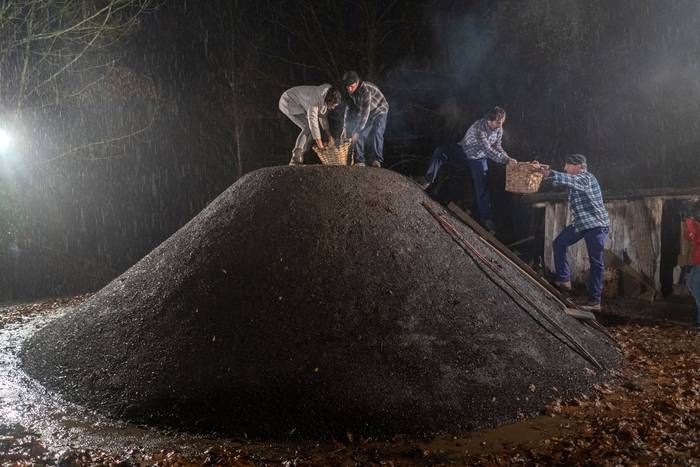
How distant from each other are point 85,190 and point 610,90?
1613 cm

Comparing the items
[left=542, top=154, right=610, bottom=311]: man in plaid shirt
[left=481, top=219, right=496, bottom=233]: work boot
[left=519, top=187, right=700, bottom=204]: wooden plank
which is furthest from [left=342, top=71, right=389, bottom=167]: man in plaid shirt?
[left=519, top=187, right=700, bottom=204]: wooden plank

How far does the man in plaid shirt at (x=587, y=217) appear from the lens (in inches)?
275

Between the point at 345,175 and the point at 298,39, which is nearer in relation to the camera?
the point at 345,175

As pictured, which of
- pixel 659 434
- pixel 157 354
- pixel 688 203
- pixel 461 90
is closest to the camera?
pixel 659 434

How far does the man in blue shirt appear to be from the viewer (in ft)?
25.0

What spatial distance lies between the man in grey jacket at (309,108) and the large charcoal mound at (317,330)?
0.90 meters

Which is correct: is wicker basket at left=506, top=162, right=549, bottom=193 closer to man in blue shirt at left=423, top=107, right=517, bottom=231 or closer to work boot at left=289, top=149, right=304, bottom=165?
man in blue shirt at left=423, top=107, right=517, bottom=231

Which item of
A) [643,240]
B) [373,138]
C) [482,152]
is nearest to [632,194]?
[643,240]

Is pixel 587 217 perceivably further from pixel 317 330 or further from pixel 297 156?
pixel 317 330

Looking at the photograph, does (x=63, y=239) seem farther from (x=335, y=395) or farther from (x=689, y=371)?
(x=689, y=371)

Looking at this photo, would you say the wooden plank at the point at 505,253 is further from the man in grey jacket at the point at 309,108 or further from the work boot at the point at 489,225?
the man in grey jacket at the point at 309,108

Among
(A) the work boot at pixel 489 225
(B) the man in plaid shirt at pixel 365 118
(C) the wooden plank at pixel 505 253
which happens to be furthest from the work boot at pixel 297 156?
(A) the work boot at pixel 489 225

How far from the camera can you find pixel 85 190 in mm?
17609

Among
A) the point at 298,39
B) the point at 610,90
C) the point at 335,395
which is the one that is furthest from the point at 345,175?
the point at 298,39
